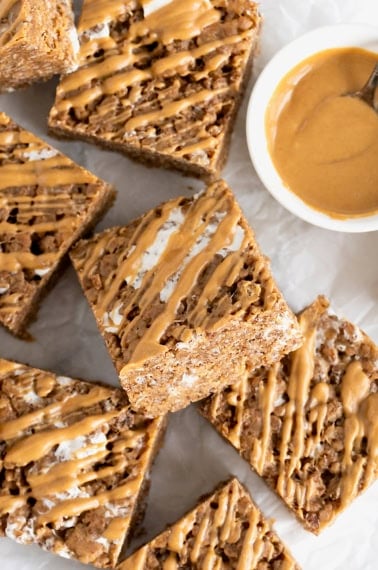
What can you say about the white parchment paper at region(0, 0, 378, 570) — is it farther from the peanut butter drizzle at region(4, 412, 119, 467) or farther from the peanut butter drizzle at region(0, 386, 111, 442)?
the peanut butter drizzle at region(4, 412, 119, 467)

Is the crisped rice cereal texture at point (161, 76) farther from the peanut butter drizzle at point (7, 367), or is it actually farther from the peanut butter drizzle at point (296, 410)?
the peanut butter drizzle at point (7, 367)

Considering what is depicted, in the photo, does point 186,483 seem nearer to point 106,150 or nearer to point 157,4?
point 106,150

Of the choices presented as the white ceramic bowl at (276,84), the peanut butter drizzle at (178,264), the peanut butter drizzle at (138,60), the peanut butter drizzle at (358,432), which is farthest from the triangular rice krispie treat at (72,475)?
the peanut butter drizzle at (138,60)

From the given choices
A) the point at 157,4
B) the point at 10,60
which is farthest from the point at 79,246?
the point at 157,4

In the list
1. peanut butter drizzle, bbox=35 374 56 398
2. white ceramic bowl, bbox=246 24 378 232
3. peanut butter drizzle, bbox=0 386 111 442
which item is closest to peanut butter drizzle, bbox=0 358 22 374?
peanut butter drizzle, bbox=35 374 56 398

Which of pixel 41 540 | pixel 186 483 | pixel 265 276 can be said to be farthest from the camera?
pixel 186 483

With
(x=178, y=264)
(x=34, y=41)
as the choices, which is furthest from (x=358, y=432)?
(x=34, y=41)

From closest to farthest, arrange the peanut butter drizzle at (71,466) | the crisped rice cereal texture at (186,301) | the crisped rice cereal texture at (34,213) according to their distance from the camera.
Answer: the crisped rice cereal texture at (186,301), the peanut butter drizzle at (71,466), the crisped rice cereal texture at (34,213)
